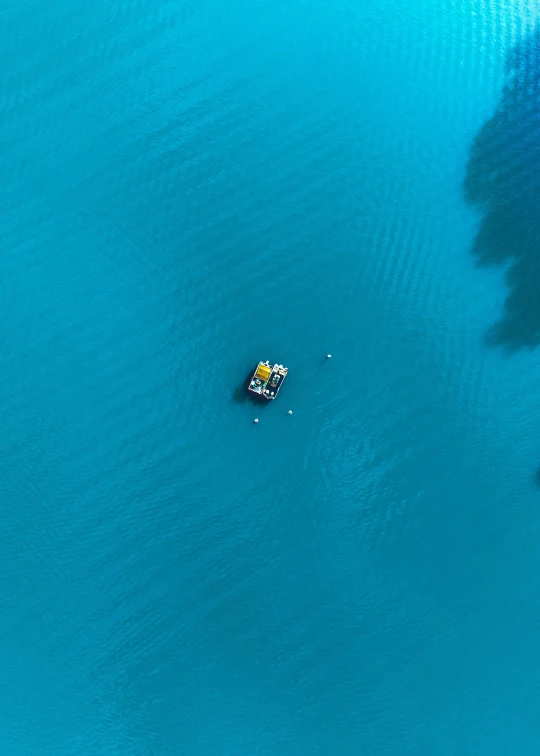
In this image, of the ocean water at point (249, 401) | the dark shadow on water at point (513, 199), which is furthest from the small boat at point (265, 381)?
the dark shadow on water at point (513, 199)

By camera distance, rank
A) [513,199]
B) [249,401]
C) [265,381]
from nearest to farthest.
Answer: [265,381]
[249,401]
[513,199]

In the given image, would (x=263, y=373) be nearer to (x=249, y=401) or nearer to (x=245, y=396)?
(x=245, y=396)

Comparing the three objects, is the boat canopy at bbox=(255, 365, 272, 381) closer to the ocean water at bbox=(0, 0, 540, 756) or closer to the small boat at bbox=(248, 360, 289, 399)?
the small boat at bbox=(248, 360, 289, 399)

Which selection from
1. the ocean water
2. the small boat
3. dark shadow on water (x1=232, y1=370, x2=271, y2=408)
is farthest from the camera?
dark shadow on water (x1=232, y1=370, x2=271, y2=408)

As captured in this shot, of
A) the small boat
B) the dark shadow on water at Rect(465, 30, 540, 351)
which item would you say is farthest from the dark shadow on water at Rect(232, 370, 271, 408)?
the dark shadow on water at Rect(465, 30, 540, 351)

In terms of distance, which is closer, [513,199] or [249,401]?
[249,401]

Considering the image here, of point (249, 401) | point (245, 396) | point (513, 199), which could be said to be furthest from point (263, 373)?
point (513, 199)

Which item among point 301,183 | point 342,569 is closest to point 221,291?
point 301,183
